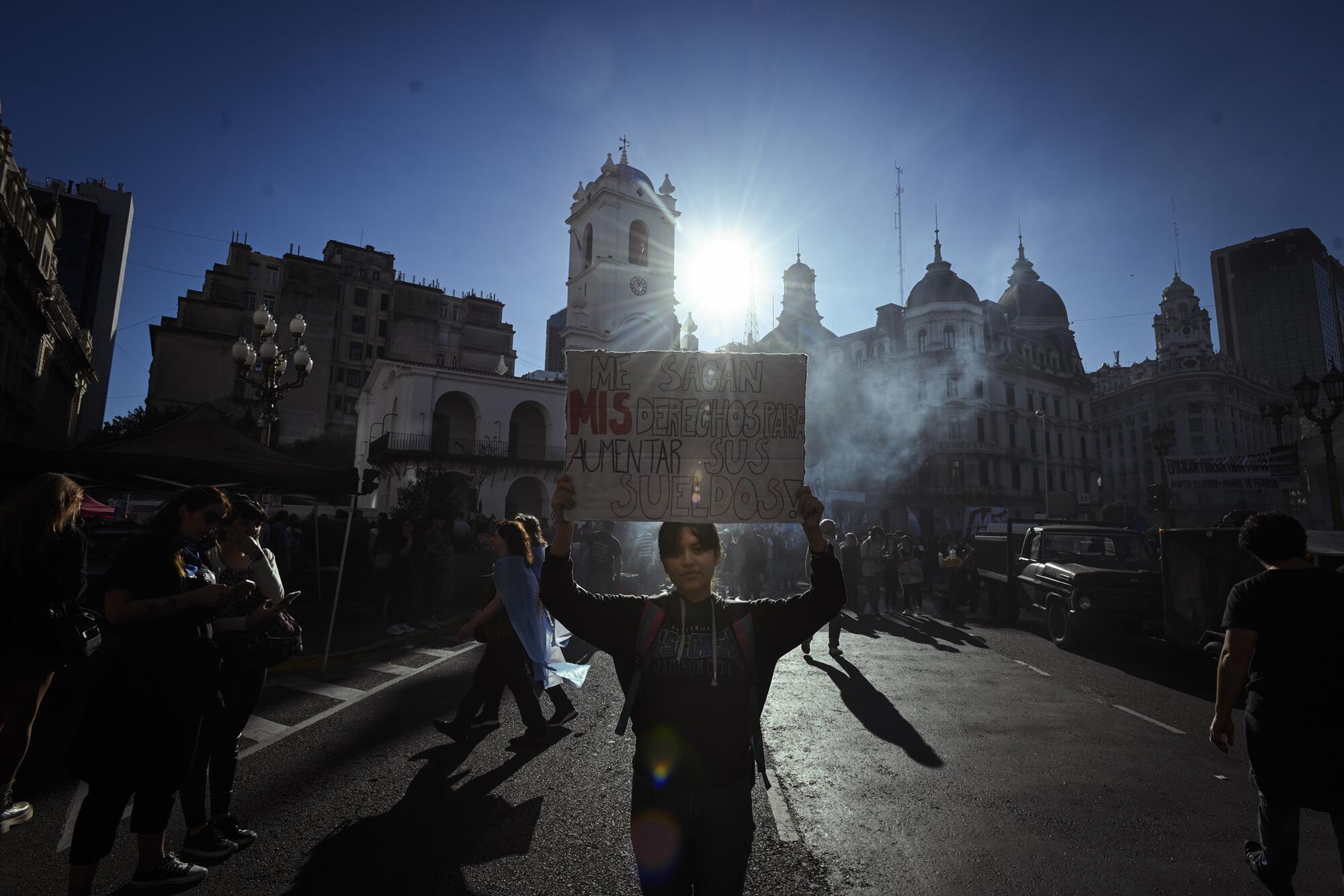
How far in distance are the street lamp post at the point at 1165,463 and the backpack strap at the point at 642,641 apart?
19.5 metres

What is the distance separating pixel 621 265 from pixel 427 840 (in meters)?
43.6

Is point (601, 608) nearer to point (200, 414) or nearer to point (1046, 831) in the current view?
point (1046, 831)

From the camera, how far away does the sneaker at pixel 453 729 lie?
18.6 ft

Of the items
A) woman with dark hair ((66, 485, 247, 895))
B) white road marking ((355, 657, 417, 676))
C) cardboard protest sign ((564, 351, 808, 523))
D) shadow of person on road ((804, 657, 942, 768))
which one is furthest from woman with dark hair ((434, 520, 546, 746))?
white road marking ((355, 657, 417, 676))

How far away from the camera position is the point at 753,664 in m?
2.45

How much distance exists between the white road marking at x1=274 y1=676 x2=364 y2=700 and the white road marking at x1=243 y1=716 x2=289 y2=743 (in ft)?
3.19

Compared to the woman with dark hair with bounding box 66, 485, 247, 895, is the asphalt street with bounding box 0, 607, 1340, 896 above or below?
below

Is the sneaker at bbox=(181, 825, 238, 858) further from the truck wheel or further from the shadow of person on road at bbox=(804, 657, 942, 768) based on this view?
the truck wheel

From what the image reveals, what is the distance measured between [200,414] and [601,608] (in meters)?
11.2

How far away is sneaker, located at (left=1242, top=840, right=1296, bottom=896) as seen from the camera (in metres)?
2.93

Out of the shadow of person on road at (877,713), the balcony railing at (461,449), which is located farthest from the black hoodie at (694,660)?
the balcony railing at (461,449)

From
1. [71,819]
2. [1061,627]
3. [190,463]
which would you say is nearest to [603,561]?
[190,463]

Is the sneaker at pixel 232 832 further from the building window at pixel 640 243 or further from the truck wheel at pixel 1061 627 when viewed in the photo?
the building window at pixel 640 243

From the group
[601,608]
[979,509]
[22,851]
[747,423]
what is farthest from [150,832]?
[979,509]
